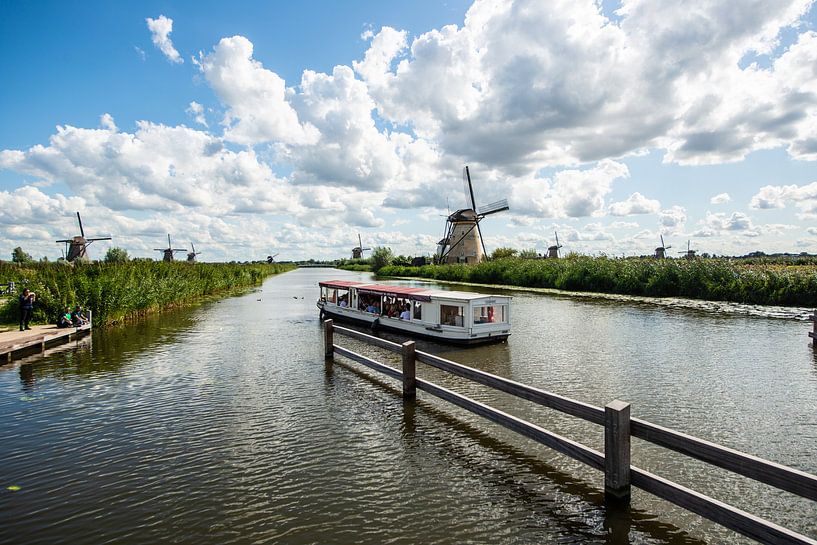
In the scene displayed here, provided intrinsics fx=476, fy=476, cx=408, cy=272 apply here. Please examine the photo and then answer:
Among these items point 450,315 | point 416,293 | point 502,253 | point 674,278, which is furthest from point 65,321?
point 502,253

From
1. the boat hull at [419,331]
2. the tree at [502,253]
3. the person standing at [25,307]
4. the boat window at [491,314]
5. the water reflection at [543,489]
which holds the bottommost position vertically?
the water reflection at [543,489]

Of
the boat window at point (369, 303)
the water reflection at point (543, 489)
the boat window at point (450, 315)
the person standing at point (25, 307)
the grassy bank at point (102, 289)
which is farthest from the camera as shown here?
the boat window at point (369, 303)

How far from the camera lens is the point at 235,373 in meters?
15.4

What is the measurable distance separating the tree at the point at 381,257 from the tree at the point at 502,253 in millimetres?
35359

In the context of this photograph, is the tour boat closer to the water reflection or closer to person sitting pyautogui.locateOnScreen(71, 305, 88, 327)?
the water reflection

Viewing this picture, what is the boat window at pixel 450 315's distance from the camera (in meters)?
19.6

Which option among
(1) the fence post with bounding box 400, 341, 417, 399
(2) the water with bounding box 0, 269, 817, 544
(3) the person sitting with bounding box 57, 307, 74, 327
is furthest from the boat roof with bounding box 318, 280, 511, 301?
(3) the person sitting with bounding box 57, 307, 74, 327

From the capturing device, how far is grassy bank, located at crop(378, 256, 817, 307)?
1259 inches

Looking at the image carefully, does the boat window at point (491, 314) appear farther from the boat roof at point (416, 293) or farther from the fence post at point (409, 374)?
the fence post at point (409, 374)

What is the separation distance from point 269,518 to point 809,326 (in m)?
26.5

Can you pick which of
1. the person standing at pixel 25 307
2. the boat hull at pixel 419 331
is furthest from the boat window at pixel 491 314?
the person standing at pixel 25 307

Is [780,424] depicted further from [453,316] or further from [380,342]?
[453,316]

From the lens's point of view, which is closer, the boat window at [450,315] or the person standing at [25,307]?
the boat window at [450,315]

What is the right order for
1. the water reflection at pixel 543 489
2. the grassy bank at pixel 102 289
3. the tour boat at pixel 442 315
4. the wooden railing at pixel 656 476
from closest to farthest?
the wooden railing at pixel 656 476
the water reflection at pixel 543 489
the tour boat at pixel 442 315
the grassy bank at pixel 102 289
